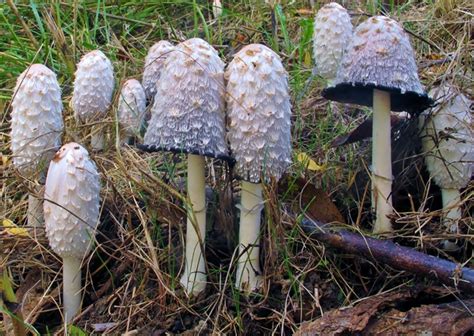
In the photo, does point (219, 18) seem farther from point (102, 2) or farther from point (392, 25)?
point (392, 25)

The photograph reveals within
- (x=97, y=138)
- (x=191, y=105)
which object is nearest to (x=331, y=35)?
(x=97, y=138)

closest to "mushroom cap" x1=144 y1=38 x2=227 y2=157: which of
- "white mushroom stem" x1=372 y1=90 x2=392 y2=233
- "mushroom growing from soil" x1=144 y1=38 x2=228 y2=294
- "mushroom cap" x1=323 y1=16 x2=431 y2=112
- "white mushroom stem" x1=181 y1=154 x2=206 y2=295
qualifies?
"mushroom growing from soil" x1=144 y1=38 x2=228 y2=294

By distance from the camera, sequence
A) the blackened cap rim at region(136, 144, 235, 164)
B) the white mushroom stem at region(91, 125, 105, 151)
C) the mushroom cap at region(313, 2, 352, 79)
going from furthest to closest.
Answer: the white mushroom stem at region(91, 125, 105, 151), the mushroom cap at region(313, 2, 352, 79), the blackened cap rim at region(136, 144, 235, 164)

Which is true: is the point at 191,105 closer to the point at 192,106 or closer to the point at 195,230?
the point at 192,106

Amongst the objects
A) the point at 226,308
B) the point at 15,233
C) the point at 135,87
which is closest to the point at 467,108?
the point at 226,308

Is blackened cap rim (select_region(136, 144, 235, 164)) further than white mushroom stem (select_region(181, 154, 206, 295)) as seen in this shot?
No

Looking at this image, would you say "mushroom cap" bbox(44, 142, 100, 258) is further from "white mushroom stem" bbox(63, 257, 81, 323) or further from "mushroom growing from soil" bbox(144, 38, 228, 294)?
"mushroom growing from soil" bbox(144, 38, 228, 294)

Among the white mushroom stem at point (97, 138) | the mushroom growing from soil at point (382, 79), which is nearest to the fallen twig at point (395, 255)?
the mushroom growing from soil at point (382, 79)
